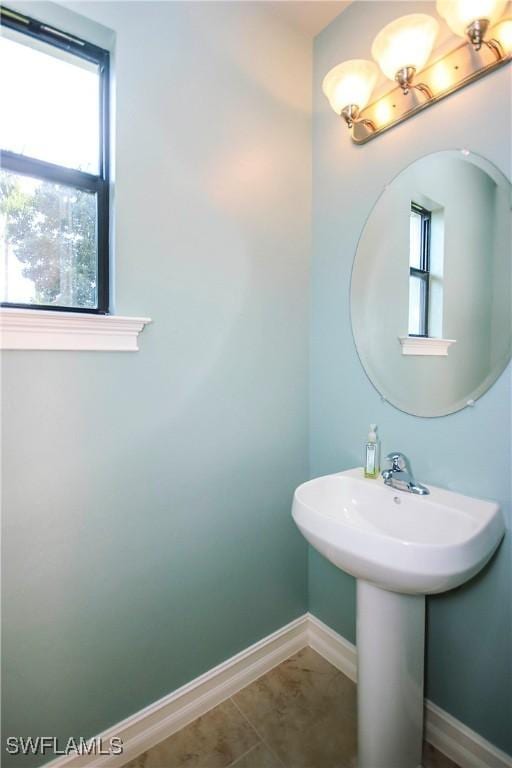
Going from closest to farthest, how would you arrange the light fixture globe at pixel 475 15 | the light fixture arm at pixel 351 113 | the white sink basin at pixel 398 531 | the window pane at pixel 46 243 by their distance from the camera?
the white sink basin at pixel 398 531, the light fixture globe at pixel 475 15, the window pane at pixel 46 243, the light fixture arm at pixel 351 113

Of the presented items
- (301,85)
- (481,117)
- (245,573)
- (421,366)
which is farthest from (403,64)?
(245,573)

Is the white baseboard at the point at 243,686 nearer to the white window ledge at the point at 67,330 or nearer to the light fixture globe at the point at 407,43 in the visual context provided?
the white window ledge at the point at 67,330

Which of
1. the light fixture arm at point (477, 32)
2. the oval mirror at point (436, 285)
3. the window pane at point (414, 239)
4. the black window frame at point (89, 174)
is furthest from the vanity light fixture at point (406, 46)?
the black window frame at point (89, 174)

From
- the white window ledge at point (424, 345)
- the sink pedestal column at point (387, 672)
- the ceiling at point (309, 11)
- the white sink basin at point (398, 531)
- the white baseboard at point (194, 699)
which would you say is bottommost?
the white baseboard at point (194, 699)

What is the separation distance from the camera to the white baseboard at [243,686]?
3.70 ft

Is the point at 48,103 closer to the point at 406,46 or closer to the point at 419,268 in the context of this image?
the point at 406,46

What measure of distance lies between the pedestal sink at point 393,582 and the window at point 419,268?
0.55 meters

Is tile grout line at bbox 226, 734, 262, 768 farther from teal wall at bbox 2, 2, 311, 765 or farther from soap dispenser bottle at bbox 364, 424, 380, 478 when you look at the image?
soap dispenser bottle at bbox 364, 424, 380, 478

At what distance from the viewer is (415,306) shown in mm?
1271

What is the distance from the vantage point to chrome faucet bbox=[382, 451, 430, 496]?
1.16 meters

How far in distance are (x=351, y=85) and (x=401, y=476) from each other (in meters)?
1.32

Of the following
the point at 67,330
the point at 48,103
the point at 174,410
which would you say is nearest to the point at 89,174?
the point at 48,103

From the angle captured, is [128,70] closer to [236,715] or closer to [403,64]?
[403,64]

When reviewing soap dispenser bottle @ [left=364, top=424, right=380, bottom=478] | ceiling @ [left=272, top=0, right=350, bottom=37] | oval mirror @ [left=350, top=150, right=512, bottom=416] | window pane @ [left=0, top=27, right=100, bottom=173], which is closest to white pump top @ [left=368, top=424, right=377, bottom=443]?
soap dispenser bottle @ [left=364, top=424, right=380, bottom=478]
